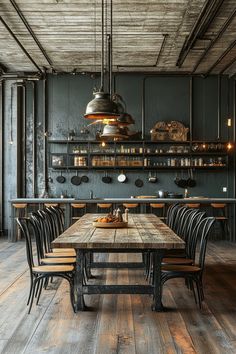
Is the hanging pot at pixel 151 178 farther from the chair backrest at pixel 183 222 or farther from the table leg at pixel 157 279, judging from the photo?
the table leg at pixel 157 279

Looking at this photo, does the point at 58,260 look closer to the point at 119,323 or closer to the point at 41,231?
the point at 41,231

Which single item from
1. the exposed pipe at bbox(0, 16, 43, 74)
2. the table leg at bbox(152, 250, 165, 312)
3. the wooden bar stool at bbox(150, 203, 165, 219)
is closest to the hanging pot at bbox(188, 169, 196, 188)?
the wooden bar stool at bbox(150, 203, 165, 219)

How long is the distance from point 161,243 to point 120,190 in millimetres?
7436

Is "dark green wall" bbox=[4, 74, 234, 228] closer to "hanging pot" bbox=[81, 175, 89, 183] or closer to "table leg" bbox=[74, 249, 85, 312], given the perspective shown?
"hanging pot" bbox=[81, 175, 89, 183]

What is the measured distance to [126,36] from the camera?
8.62m

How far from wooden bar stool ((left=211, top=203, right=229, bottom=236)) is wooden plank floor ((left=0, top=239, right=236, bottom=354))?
413 cm

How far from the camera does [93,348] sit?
11.4 ft

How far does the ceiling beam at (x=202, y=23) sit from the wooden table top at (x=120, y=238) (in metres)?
3.46

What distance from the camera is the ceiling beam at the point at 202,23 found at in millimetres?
7000

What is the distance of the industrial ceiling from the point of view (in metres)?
7.20

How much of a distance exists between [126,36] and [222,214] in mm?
4230

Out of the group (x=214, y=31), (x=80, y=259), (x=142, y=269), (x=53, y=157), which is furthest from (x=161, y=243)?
(x=53, y=157)

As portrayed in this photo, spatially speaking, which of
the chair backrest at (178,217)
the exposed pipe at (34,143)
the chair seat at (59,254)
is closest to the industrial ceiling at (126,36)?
the exposed pipe at (34,143)

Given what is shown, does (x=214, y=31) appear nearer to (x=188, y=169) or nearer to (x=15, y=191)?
(x=188, y=169)
